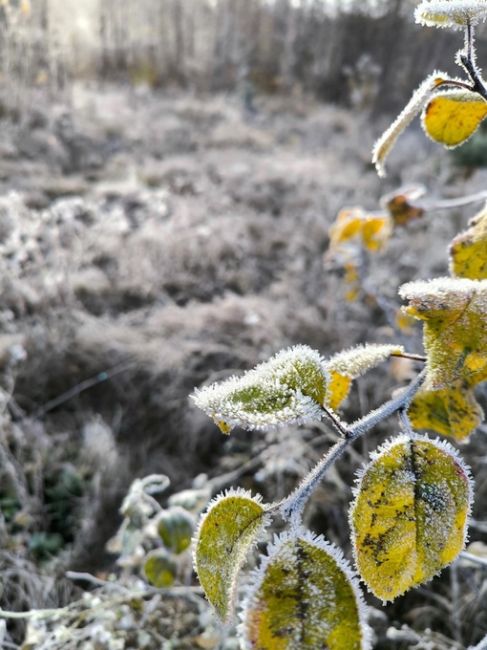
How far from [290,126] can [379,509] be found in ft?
33.8

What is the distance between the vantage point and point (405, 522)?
1.16 ft

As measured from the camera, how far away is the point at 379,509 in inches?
13.8

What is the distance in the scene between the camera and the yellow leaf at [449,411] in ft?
1.73

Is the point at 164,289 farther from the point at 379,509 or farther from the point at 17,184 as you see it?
the point at 379,509

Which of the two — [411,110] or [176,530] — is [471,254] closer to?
[411,110]

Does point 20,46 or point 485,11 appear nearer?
point 485,11

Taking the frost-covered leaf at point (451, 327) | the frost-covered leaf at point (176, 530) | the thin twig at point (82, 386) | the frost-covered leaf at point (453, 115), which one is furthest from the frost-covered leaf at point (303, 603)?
the thin twig at point (82, 386)

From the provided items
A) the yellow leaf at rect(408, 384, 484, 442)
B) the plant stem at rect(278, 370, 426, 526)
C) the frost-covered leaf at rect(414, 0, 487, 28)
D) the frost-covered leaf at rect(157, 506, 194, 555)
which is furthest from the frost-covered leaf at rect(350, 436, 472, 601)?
the frost-covered leaf at rect(157, 506, 194, 555)

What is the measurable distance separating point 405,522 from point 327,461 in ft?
0.20

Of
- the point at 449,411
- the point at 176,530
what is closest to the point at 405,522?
the point at 449,411

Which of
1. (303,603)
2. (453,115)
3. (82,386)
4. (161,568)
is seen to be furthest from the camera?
(82,386)

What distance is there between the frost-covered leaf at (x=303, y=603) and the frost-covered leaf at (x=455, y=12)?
1.12 feet

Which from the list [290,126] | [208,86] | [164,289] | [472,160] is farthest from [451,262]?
[208,86]

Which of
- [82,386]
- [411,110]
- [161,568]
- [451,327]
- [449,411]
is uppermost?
[411,110]
